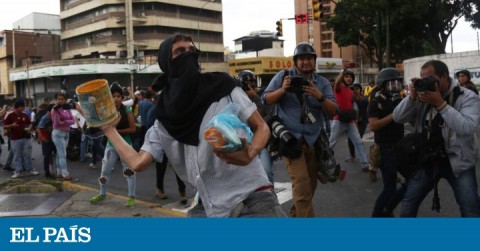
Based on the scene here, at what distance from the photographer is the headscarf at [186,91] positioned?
232 centimetres

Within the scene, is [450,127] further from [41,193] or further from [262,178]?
[41,193]

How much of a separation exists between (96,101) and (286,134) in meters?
1.50

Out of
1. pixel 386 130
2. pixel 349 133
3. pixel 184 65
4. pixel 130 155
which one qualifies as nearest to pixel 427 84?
pixel 386 130

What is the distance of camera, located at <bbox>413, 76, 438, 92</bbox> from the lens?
3.24 m

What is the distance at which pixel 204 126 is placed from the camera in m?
→ 2.34

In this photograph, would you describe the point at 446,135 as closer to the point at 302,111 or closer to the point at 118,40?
the point at 302,111

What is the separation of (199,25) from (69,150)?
2196 inches

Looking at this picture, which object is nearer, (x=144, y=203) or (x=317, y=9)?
(x=144, y=203)

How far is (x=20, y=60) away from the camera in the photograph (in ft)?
210

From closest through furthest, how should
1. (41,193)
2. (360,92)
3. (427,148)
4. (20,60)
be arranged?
(427,148)
(41,193)
(360,92)
(20,60)

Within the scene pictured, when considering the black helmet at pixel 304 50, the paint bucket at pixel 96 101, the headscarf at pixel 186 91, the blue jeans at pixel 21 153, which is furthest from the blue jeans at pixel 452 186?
the blue jeans at pixel 21 153

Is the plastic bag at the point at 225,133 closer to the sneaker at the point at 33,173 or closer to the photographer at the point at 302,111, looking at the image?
the photographer at the point at 302,111

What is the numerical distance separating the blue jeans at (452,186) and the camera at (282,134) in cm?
107

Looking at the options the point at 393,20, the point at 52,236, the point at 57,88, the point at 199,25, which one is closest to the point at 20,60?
the point at 57,88
